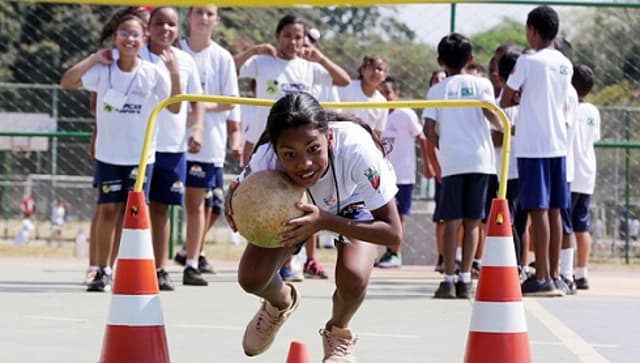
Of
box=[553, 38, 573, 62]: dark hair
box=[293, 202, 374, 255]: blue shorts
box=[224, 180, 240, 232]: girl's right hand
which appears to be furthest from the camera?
box=[553, 38, 573, 62]: dark hair

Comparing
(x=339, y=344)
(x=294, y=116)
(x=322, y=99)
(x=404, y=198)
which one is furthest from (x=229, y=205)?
(x=404, y=198)

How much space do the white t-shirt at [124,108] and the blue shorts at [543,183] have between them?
265 cm

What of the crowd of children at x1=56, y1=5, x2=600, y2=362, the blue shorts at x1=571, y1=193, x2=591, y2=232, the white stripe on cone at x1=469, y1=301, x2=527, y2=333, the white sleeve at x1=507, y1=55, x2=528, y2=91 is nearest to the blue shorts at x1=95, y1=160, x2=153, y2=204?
the crowd of children at x1=56, y1=5, x2=600, y2=362

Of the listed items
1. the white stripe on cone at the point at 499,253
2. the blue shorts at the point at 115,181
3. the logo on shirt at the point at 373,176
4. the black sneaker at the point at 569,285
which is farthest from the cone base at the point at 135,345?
the black sneaker at the point at 569,285

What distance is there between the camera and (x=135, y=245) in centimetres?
603

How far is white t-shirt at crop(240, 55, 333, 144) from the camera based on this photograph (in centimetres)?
1153

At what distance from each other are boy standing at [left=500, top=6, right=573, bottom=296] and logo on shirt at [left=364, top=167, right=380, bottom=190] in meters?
4.52

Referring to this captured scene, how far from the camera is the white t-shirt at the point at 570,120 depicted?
10.7m

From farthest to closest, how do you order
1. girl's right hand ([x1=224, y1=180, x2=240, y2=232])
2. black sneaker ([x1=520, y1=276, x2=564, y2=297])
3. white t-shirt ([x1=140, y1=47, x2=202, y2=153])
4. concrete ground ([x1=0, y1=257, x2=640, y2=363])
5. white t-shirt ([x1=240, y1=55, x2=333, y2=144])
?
white t-shirt ([x1=240, y1=55, x2=333, y2=144]), white t-shirt ([x1=140, y1=47, x2=202, y2=153]), black sneaker ([x1=520, y1=276, x2=564, y2=297]), concrete ground ([x1=0, y1=257, x2=640, y2=363]), girl's right hand ([x1=224, y1=180, x2=240, y2=232])

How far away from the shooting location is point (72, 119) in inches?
610

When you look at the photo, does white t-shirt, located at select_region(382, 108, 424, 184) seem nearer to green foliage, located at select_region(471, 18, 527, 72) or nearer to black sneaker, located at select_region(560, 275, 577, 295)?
green foliage, located at select_region(471, 18, 527, 72)

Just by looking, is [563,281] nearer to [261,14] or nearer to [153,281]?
[153,281]

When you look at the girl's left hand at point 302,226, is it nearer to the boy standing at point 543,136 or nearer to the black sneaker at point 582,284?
the boy standing at point 543,136

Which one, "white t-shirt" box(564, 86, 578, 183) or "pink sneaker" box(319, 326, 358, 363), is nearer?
"pink sneaker" box(319, 326, 358, 363)
